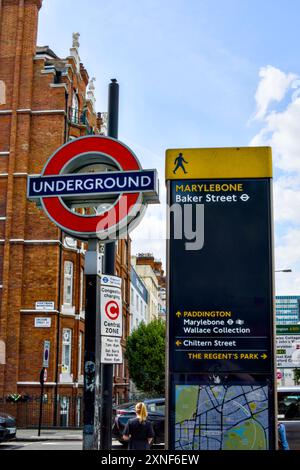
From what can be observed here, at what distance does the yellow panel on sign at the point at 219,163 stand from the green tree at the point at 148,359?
35521mm

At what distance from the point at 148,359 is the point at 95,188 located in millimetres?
37284

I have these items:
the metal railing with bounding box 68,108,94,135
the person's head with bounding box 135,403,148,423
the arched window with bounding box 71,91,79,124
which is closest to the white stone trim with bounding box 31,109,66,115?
the metal railing with bounding box 68,108,94,135

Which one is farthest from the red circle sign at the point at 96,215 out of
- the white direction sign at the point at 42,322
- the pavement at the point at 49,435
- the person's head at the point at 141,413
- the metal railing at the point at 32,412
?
the white direction sign at the point at 42,322

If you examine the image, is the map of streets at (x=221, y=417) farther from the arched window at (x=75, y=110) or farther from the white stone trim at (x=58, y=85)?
the arched window at (x=75, y=110)

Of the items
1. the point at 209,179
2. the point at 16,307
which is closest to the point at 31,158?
the point at 16,307

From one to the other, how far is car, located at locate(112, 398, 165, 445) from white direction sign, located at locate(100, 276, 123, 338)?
11.2 m

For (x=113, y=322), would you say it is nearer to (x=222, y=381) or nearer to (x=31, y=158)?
(x=222, y=381)

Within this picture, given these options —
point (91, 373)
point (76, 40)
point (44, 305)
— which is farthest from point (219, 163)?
point (76, 40)

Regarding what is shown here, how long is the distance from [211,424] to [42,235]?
2377cm

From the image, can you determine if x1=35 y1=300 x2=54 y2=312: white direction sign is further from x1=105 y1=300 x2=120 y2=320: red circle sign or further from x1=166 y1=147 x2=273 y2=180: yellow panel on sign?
x1=105 y1=300 x2=120 y2=320: red circle sign

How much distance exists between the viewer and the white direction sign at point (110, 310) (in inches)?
271

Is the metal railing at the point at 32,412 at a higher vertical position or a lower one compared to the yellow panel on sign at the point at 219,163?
lower

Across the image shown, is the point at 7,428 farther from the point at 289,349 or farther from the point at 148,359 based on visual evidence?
the point at 148,359

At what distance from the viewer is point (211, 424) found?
26.0 ft
